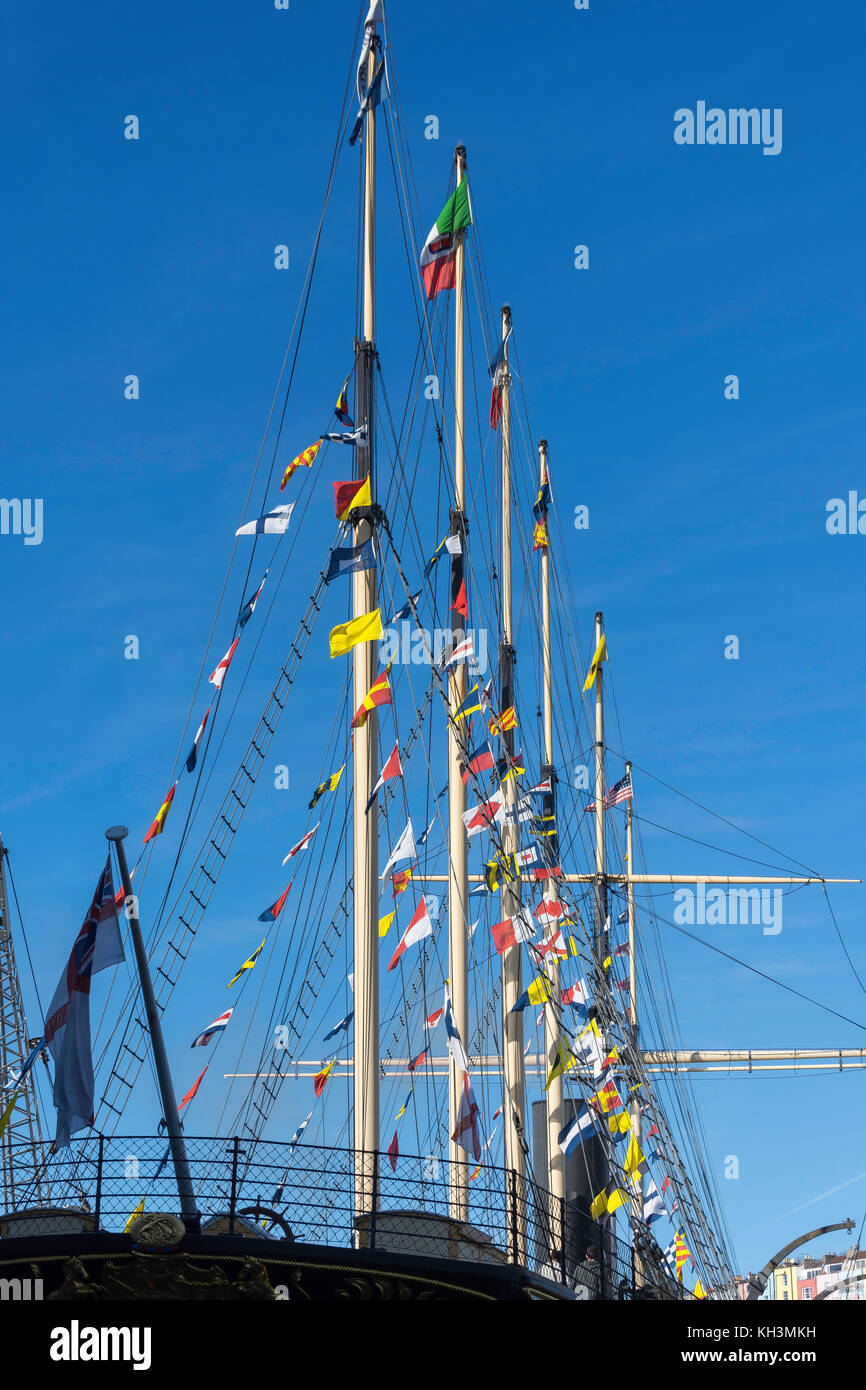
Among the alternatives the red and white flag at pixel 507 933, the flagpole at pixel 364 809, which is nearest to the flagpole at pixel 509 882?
the red and white flag at pixel 507 933

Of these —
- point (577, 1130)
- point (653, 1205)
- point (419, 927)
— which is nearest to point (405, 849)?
point (419, 927)

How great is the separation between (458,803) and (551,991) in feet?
13.2

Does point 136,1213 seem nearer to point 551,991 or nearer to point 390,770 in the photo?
point 390,770

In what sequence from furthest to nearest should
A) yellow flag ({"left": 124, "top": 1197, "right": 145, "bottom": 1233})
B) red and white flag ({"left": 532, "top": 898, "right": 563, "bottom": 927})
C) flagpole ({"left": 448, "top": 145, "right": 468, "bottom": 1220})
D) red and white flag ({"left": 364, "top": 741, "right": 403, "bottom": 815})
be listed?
red and white flag ({"left": 532, "top": 898, "right": 563, "bottom": 927}) < flagpole ({"left": 448, "top": 145, "right": 468, "bottom": 1220}) < red and white flag ({"left": 364, "top": 741, "right": 403, "bottom": 815}) < yellow flag ({"left": 124, "top": 1197, "right": 145, "bottom": 1233})

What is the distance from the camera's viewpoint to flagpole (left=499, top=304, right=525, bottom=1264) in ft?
102

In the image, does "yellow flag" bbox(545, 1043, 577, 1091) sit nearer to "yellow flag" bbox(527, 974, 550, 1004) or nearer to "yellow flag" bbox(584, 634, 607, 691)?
"yellow flag" bbox(527, 974, 550, 1004)

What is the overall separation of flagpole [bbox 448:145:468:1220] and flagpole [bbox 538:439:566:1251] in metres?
1.76

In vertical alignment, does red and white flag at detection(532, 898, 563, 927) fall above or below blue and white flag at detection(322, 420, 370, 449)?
below

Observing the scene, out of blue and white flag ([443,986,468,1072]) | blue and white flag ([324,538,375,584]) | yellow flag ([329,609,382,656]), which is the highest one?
blue and white flag ([324,538,375,584])

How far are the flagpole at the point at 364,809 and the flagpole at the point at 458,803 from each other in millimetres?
4526

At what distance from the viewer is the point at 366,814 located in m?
23.9

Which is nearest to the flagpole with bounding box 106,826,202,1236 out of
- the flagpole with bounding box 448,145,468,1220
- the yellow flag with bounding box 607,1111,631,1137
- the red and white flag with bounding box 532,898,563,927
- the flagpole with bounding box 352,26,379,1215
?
the flagpole with bounding box 352,26,379,1215
